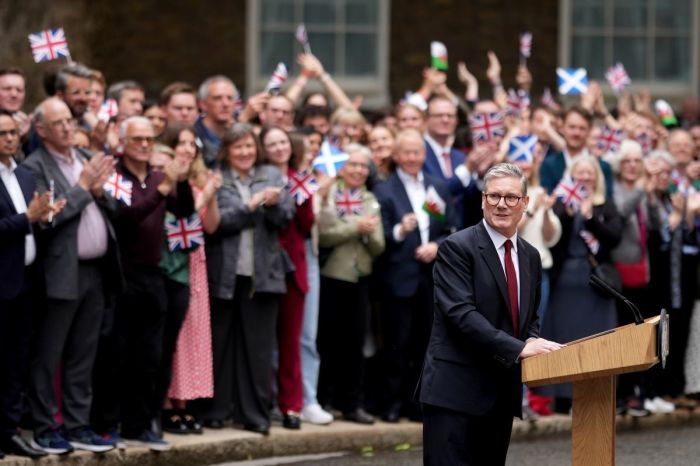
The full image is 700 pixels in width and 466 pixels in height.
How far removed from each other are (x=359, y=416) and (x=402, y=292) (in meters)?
1.00

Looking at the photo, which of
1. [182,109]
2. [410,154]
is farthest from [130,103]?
[410,154]

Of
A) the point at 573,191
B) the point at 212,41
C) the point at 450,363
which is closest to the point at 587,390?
the point at 450,363

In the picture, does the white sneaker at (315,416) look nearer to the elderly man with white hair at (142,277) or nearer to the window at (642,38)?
the elderly man with white hair at (142,277)

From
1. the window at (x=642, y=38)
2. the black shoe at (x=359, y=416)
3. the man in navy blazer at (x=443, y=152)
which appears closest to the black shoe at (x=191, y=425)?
the black shoe at (x=359, y=416)

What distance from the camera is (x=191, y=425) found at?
1198 centimetres

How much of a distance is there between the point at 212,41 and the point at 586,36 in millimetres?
4566

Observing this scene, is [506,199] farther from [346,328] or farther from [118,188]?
[346,328]

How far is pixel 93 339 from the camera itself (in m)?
11.0

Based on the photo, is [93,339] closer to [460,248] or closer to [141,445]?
[141,445]

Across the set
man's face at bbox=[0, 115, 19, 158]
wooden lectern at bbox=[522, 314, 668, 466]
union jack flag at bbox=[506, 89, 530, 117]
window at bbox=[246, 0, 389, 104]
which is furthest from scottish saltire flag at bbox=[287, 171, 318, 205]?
window at bbox=[246, 0, 389, 104]

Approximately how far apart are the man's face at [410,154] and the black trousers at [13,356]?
3622 mm

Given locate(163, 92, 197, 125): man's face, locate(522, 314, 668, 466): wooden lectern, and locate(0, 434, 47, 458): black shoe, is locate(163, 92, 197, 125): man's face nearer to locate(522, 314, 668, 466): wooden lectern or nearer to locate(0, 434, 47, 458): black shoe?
locate(0, 434, 47, 458): black shoe

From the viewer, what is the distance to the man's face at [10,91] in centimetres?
1181

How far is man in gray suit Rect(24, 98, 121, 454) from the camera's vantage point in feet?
35.0
